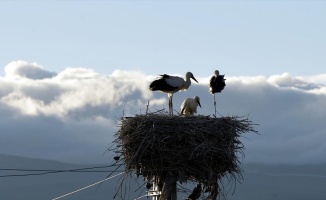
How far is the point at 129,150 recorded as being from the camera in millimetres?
19656

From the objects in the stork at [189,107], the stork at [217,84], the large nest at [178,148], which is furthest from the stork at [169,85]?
the large nest at [178,148]

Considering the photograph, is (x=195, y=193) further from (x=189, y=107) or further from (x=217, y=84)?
(x=217, y=84)

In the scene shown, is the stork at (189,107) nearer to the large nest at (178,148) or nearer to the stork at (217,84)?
the stork at (217,84)

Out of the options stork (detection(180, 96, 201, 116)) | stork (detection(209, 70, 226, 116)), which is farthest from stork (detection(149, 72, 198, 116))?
stork (detection(209, 70, 226, 116))

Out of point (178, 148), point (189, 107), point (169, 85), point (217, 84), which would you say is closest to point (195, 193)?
point (178, 148)

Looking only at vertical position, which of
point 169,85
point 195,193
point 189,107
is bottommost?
point 195,193

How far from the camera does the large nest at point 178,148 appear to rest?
1956 cm

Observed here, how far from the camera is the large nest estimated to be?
64.2ft

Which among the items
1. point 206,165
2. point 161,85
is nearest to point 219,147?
point 206,165

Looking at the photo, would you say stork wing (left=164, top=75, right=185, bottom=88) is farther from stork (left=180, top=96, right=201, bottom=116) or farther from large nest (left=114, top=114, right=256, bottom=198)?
large nest (left=114, top=114, right=256, bottom=198)

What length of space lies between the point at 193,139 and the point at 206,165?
1.93 feet

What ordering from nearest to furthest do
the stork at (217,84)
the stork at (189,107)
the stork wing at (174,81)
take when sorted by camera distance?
the stork at (189,107) < the stork wing at (174,81) < the stork at (217,84)

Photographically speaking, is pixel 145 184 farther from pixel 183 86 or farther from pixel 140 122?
pixel 183 86

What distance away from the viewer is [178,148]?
1975cm
